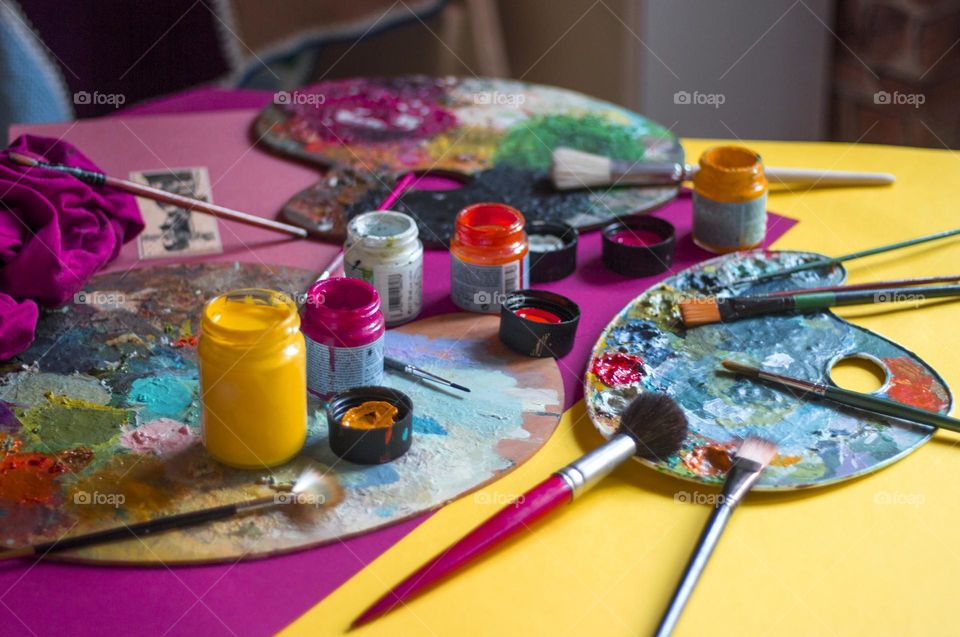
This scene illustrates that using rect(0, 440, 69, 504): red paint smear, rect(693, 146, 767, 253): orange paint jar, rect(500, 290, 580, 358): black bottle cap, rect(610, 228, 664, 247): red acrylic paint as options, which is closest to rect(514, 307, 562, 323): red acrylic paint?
rect(500, 290, 580, 358): black bottle cap

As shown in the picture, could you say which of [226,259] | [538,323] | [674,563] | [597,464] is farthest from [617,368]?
[226,259]

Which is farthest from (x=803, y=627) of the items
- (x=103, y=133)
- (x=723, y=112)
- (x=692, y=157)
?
(x=723, y=112)

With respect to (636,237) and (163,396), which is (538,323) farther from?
(163,396)

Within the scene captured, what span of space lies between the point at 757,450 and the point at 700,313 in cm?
29

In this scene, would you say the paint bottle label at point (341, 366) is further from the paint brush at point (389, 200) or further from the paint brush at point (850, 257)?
the paint brush at point (850, 257)

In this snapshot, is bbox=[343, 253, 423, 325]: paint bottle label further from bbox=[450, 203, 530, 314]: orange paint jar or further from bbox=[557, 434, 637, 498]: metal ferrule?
bbox=[557, 434, 637, 498]: metal ferrule

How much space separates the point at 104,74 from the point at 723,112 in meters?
1.57

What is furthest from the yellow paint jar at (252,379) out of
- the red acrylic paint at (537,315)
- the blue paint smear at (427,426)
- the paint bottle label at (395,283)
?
the red acrylic paint at (537,315)

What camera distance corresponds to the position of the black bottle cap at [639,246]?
1.52 m

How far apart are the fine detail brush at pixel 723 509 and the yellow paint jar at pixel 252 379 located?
1.39 feet

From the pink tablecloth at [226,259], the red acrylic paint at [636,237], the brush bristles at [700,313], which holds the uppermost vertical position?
the brush bristles at [700,313]

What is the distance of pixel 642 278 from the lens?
5.03 feet

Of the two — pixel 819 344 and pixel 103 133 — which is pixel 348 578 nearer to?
pixel 819 344

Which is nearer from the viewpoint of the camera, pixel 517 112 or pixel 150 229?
pixel 150 229
